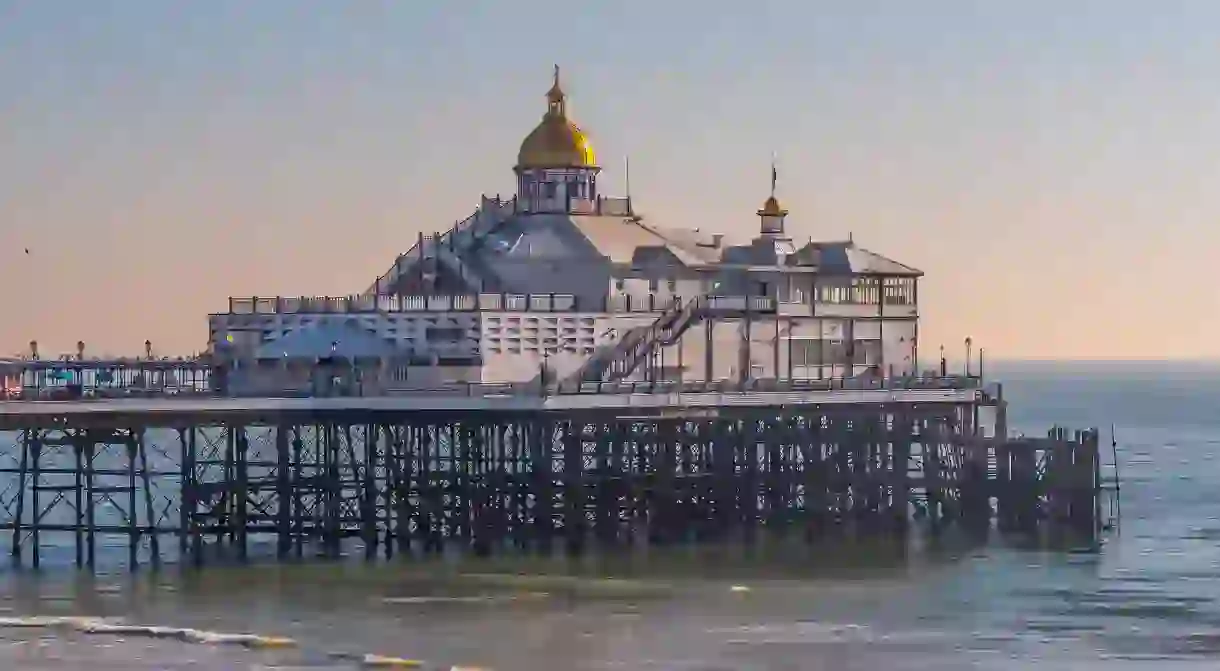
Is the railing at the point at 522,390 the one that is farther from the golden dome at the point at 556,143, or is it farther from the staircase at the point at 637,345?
Result: the golden dome at the point at 556,143

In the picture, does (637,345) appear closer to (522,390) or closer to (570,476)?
(522,390)

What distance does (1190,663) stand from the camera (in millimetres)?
61281

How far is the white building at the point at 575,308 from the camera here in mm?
84312

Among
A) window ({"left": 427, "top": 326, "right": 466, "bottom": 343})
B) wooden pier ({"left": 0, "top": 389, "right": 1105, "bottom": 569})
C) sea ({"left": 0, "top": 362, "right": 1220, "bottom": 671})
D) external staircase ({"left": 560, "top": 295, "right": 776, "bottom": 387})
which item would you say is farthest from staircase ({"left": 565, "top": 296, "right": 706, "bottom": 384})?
sea ({"left": 0, "top": 362, "right": 1220, "bottom": 671})

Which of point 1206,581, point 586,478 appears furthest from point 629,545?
point 1206,581

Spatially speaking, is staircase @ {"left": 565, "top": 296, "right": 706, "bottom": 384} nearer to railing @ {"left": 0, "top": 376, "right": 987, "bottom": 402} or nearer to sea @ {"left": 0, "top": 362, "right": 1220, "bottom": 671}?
railing @ {"left": 0, "top": 376, "right": 987, "bottom": 402}

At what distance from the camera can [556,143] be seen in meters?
97.4

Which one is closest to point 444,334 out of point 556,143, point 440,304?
point 440,304

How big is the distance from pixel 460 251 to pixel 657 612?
26869 millimetres

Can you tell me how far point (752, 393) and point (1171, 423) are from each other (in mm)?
115958

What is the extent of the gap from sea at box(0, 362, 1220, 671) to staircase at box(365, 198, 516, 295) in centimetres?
1457

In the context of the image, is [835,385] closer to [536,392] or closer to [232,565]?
[536,392]

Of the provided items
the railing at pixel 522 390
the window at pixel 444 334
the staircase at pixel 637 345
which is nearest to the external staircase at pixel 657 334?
the staircase at pixel 637 345

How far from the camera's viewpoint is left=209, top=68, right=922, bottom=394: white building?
84.3 meters
